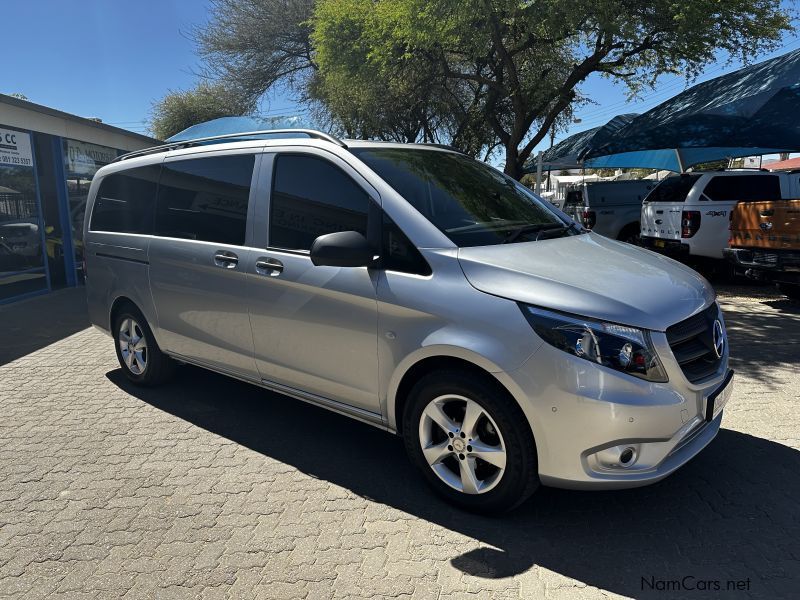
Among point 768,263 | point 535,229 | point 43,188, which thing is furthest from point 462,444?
point 43,188

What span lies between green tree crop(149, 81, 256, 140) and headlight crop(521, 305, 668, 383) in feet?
66.7

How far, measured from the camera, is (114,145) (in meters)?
12.5

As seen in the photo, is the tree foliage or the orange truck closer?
the orange truck

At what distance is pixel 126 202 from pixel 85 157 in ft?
26.8

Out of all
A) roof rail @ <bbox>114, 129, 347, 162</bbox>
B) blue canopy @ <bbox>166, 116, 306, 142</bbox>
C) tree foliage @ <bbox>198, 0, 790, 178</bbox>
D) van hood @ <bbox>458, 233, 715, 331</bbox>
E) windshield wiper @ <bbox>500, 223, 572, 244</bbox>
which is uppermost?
tree foliage @ <bbox>198, 0, 790, 178</bbox>

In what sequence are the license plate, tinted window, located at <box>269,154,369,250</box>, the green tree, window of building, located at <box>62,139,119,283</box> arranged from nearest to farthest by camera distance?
the license plate
tinted window, located at <box>269,154,369,250</box>
window of building, located at <box>62,139,119,283</box>
the green tree

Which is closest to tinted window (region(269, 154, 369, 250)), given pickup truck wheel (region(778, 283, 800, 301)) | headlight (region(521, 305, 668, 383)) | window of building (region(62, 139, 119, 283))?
headlight (region(521, 305, 668, 383))

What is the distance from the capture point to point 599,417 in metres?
2.54

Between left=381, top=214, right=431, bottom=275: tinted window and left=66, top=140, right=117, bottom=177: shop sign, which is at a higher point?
left=66, top=140, right=117, bottom=177: shop sign

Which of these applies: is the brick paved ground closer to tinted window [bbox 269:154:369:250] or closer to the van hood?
the van hood

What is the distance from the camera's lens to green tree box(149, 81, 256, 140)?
2094cm

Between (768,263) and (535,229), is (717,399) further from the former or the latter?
(768,263)

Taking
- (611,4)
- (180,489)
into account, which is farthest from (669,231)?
(180,489)

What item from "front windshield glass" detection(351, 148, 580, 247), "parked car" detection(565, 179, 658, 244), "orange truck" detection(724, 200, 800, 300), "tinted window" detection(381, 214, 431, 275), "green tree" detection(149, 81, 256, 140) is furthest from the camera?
"green tree" detection(149, 81, 256, 140)
